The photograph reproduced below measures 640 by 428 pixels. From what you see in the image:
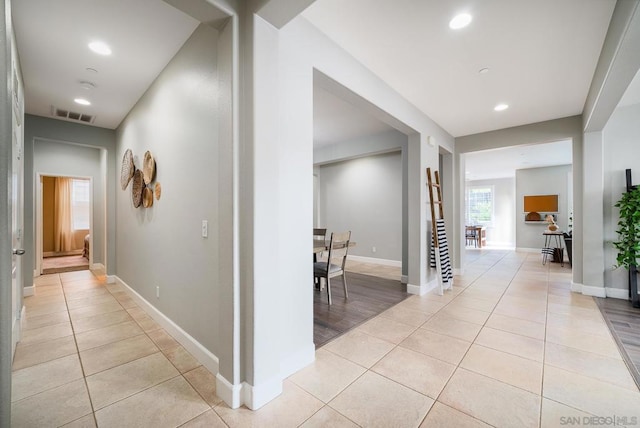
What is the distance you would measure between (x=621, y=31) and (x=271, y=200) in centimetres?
264

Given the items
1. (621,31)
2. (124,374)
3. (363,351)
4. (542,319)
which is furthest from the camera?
(542,319)

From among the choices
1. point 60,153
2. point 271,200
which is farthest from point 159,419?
point 60,153

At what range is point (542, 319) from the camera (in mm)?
2861

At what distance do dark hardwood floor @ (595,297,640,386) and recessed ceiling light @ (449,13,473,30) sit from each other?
2.82 metres

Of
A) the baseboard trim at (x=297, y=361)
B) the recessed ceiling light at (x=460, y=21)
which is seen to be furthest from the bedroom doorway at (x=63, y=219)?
the recessed ceiling light at (x=460, y=21)

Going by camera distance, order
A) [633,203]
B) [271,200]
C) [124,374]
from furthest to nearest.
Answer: [633,203] < [124,374] < [271,200]

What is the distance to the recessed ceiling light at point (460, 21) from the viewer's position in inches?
78.0

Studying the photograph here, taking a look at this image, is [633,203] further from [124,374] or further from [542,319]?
[124,374]

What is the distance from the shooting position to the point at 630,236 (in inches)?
133

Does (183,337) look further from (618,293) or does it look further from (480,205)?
(480,205)

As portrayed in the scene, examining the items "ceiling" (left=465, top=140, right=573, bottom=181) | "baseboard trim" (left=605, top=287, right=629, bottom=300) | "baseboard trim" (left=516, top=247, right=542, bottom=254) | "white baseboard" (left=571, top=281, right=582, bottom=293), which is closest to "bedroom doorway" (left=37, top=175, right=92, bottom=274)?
"white baseboard" (left=571, top=281, right=582, bottom=293)

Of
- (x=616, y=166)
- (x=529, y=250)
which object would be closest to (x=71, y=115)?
(x=616, y=166)

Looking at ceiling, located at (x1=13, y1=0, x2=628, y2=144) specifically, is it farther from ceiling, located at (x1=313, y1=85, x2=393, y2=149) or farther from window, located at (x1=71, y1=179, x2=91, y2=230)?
window, located at (x1=71, y1=179, x2=91, y2=230)

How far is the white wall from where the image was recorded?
9.70 metres
